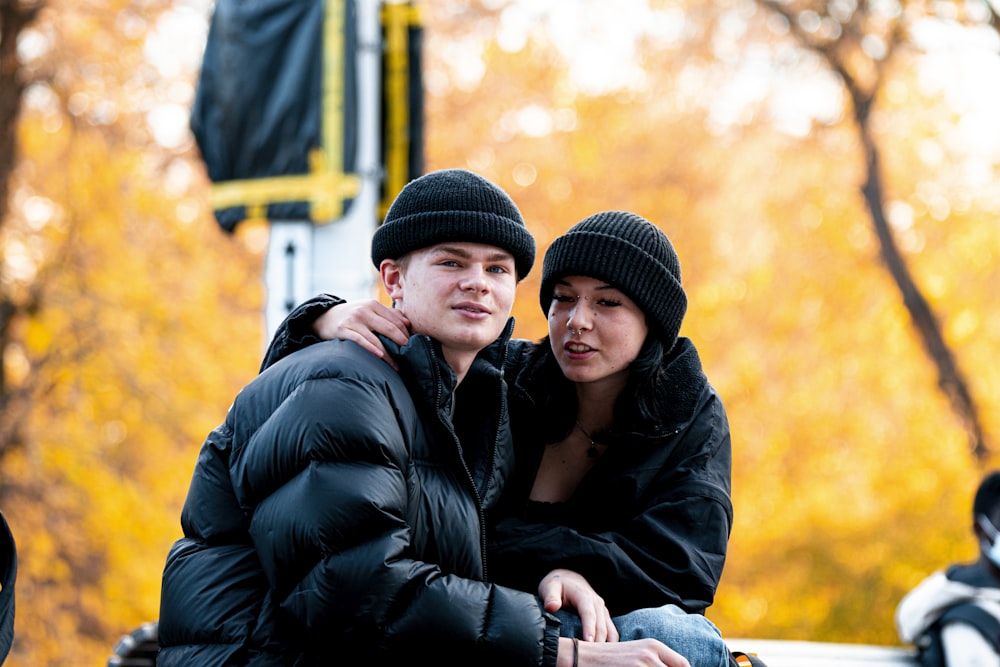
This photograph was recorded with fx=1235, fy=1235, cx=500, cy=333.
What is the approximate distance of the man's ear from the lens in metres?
2.75

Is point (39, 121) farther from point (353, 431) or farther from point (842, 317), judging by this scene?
point (353, 431)

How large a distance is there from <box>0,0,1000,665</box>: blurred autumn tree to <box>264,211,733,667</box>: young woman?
700 cm

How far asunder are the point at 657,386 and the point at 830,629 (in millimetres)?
7356

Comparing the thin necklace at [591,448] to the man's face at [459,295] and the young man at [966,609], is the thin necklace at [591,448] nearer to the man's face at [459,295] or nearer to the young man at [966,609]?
the man's face at [459,295]

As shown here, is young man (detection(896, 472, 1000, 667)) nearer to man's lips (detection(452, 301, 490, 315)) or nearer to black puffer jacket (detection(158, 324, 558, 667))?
black puffer jacket (detection(158, 324, 558, 667))

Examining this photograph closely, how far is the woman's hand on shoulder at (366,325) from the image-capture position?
253 cm

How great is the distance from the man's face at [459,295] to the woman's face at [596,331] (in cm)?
32

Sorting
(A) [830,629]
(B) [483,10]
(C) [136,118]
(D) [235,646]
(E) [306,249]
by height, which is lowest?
(A) [830,629]

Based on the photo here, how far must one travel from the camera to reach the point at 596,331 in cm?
296

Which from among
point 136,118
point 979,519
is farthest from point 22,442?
point 979,519

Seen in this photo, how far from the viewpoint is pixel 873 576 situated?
31.5 feet

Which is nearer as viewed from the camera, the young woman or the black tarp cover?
the young woman

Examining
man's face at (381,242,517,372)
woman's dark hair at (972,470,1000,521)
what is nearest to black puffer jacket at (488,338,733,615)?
man's face at (381,242,517,372)

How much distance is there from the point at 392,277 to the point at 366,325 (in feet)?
0.72
